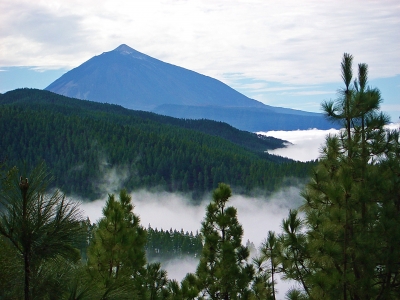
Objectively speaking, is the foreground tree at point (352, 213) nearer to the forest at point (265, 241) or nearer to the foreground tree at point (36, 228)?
the forest at point (265, 241)

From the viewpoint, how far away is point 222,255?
1545 cm

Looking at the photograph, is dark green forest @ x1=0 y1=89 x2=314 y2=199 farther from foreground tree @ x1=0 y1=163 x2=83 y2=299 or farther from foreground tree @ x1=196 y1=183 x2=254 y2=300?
foreground tree @ x1=0 y1=163 x2=83 y2=299

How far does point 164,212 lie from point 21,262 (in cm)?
15894

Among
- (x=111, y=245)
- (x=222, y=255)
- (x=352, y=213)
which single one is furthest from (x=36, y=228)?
(x=222, y=255)

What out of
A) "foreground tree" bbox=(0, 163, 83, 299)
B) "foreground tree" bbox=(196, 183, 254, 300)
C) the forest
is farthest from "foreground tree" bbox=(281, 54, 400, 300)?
"foreground tree" bbox=(0, 163, 83, 299)

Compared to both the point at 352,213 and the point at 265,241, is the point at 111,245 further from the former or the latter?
the point at 352,213

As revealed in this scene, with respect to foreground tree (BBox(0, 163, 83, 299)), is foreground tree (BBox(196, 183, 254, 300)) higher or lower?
lower

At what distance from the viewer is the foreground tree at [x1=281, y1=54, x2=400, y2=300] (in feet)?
30.7

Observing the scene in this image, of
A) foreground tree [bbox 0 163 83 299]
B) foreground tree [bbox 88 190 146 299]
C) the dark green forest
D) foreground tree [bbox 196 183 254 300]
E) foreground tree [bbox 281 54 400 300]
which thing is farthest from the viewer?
the dark green forest

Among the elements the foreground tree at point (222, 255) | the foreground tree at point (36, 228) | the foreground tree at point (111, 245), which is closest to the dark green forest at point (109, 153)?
the foreground tree at point (222, 255)

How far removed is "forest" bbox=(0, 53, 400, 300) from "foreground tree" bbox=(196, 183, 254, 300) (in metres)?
0.03

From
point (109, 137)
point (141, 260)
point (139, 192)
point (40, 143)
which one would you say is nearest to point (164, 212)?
point (139, 192)

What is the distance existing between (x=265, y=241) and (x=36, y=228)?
7352mm

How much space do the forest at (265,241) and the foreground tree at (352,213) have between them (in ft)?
0.08
